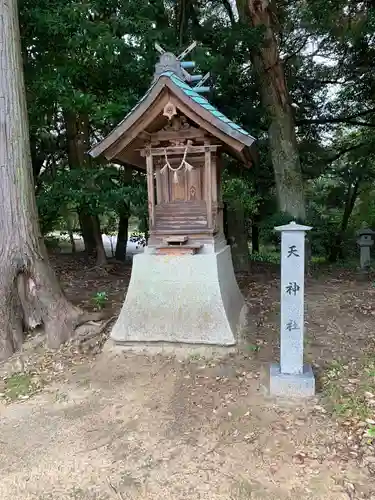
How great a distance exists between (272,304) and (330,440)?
3964 mm

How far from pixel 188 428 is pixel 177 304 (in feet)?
6.37

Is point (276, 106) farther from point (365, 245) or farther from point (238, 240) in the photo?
point (365, 245)

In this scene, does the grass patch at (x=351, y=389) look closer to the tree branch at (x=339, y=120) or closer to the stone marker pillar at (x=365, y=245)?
the stone marker pillar at (x=365, y=245)

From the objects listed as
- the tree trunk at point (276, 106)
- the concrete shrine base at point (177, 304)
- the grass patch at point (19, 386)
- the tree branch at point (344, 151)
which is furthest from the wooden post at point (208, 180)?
the tree branch at point (344, 151)

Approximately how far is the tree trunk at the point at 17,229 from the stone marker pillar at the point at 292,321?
3117 mm

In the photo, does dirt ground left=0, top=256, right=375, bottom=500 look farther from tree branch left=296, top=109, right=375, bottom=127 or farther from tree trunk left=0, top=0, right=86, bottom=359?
tree branch left=296, top=109, right=375, bottom=127

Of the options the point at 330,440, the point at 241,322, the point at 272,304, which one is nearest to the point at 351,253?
the point at 272,304

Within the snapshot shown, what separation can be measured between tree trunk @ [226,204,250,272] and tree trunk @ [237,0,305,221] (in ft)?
4.30

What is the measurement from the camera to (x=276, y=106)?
9.40 metres

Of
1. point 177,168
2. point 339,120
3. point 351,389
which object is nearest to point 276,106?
point 339,120

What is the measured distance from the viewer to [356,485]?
2.94 meters

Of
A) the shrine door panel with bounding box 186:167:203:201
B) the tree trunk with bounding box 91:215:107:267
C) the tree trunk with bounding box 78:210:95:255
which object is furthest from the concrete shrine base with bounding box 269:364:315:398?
the tree trunk with bounding box 78:210:95:255

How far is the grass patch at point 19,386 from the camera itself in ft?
14.8

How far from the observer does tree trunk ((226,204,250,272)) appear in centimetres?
1054
